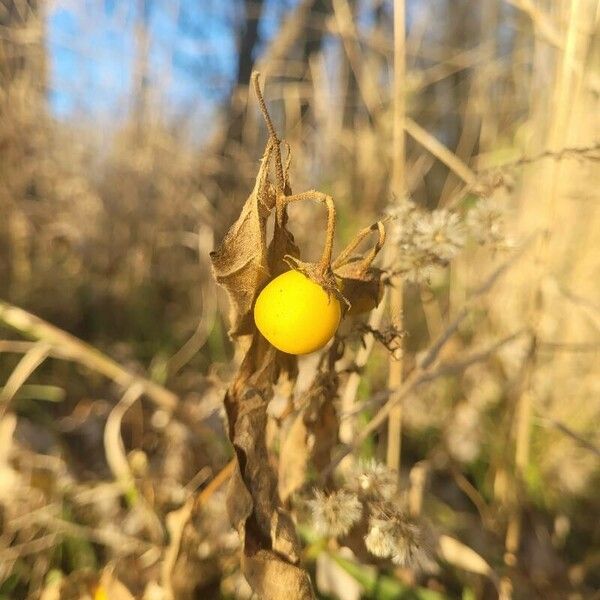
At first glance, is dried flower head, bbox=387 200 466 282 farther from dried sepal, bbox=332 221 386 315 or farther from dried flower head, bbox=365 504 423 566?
dried flower head, bbox=365 504 423 566

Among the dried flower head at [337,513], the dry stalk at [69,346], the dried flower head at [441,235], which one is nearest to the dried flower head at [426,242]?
the dried flower head at [441,235]

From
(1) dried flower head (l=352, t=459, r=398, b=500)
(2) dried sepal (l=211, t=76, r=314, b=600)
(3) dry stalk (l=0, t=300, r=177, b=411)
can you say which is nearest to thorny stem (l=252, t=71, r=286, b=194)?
(2) dried sepal (l=211, t=76, r=314, b=600)

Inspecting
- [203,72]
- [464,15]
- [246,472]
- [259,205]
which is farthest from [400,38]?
[464,15]

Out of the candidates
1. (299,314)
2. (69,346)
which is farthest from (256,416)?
(69,346)

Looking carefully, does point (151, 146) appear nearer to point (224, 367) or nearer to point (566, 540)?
point (224, 367)

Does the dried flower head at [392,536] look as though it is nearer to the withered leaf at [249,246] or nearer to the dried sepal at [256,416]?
the dried sepal at [256,416]
